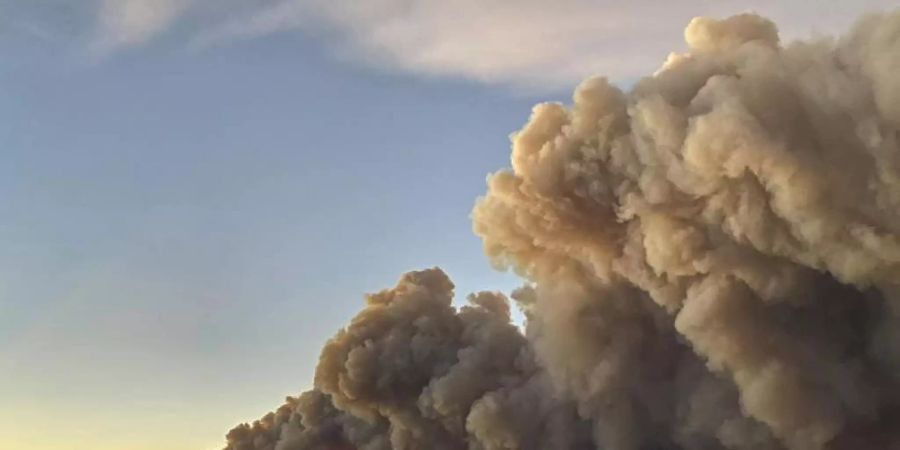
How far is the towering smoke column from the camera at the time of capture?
1894 cm

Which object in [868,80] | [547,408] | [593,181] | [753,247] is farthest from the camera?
[547,408]

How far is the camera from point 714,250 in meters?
20.9

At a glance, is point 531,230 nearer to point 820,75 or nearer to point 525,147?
point 525,147

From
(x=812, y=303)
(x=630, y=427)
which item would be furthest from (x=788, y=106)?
(x=630, y=427)

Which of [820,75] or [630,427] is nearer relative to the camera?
[820,75]

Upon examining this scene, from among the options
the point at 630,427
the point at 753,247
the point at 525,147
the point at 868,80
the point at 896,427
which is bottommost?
the point at 896,427

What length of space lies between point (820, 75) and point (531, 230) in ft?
23.3

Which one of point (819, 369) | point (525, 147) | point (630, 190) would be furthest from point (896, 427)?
point (525, 147)

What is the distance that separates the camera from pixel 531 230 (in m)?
23.8

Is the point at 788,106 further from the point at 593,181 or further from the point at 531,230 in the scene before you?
the point at 531,230

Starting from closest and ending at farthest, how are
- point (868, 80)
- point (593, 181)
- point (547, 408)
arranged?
point (868, 80) < point (593, 181) < point (547, 408)

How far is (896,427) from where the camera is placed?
21.5 metres

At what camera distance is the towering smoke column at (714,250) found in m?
18.9

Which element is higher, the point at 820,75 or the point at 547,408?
the point at 820,75
